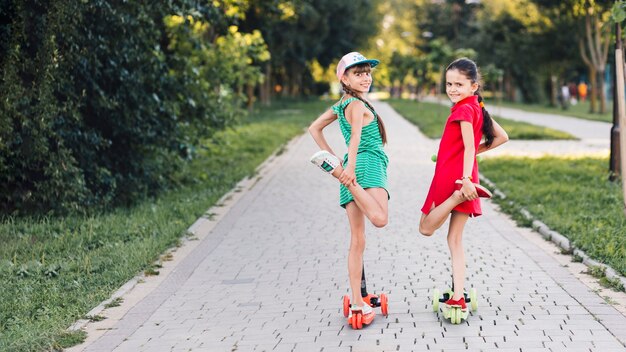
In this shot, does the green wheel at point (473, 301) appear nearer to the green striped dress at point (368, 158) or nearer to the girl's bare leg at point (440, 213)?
the girl's bare leg at point (440, 213)

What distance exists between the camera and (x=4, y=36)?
10.6 meters

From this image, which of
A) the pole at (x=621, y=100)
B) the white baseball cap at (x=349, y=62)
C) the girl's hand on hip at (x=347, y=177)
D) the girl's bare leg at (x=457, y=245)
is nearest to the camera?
the girl's hand on hip at (x=347, y=177)

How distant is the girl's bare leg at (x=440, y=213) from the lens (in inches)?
243

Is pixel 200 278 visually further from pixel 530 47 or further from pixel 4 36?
pixel 530 47

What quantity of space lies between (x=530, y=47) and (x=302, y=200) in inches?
1592

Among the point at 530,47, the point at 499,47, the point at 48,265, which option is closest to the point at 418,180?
the point at 48,265

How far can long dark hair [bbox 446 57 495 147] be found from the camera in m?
6.24

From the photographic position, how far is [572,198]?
41.5ft

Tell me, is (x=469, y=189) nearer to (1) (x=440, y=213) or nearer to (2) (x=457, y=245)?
(1) (x=440, y=213)

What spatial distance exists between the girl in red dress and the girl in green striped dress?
1.30ft

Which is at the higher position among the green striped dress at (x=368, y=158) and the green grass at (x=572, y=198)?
the green striped dress at (x=368, y=158)

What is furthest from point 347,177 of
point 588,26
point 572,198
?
point 588,26

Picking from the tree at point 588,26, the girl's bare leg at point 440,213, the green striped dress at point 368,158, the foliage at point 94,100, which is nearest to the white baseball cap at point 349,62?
the green striped dress at point 368,158

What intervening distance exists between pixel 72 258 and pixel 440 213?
3.84 metres
